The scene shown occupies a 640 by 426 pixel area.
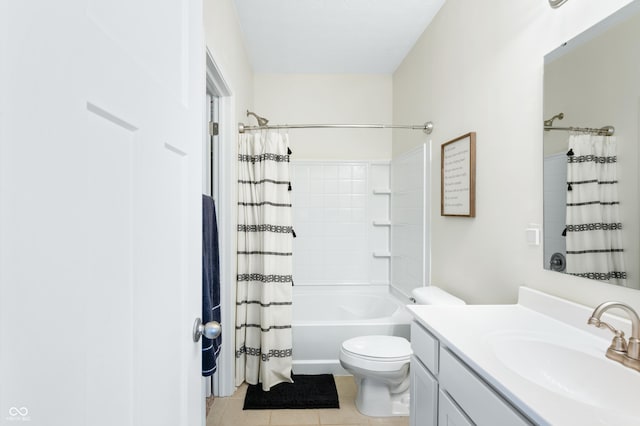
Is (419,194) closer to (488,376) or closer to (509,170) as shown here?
(509,170)

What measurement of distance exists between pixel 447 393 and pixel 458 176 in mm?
1324

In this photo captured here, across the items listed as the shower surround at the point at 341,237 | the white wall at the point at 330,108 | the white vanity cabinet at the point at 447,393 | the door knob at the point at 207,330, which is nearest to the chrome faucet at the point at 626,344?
the white vanity cabinet at the point at 447,393

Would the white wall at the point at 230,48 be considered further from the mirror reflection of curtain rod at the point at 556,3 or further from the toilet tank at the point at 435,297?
the toilet tank at the point at 435,297

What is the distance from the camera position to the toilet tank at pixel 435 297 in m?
2.00

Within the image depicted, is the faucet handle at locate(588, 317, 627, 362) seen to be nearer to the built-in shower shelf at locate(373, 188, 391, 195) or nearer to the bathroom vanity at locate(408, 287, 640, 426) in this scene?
the bathroom vanity at locate(408, 287, 640, 426)

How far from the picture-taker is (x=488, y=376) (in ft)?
3.00

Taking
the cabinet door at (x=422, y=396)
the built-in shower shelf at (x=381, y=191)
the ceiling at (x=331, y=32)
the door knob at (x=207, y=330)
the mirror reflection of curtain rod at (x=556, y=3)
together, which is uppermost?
the ceiling at (x=331, y=32)

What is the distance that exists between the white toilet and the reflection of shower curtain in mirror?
2.78 ft

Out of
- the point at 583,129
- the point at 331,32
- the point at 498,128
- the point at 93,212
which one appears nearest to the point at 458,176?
the point at 498,128

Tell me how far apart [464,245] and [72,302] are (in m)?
2.03

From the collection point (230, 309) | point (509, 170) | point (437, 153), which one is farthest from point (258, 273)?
point (509, 170)

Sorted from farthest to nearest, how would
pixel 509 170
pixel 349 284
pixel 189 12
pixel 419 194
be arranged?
pixel 349 284, pixel 419 194, pixel 509 170, pixel 189 12

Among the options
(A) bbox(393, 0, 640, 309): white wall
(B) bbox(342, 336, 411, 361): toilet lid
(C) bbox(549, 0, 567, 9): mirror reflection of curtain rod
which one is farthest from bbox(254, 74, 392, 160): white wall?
(C) bbox(549, 0, 567, 9): mirror reflection of curtain rod

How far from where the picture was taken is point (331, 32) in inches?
107
